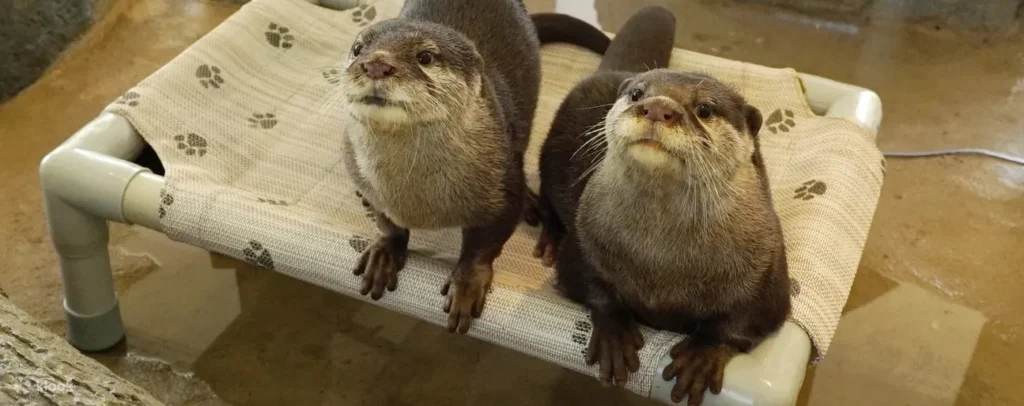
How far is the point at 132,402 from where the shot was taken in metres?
1.22

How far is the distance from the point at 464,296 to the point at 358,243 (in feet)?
0.78

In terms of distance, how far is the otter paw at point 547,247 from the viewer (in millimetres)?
1759

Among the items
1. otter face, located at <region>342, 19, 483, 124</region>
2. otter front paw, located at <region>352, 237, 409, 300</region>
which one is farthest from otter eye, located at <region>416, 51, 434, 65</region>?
otter front paw, located at <region>352, 237, 409, 300</region>

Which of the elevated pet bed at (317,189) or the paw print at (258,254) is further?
the paw print at (258,254)

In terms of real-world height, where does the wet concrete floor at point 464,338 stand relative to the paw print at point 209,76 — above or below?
below

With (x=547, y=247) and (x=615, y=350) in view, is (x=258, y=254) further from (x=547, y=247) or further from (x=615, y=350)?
(x=615, y=350)

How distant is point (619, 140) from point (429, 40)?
0.38 meters

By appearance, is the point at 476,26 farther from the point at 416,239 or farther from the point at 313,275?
the point at 313,275

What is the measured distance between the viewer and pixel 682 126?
3.70ft

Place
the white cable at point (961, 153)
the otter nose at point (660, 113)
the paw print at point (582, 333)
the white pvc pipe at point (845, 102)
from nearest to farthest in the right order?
the otter nose at point (660, 113) → the paw print at point (582, 333) → the white pvc pipe at point (845, 102) → the white cable at point (961, 153)

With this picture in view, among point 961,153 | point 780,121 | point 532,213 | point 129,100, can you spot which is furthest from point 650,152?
point 961,153

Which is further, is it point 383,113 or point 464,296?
point 464,296

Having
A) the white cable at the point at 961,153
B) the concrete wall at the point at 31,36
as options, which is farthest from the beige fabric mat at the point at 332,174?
the concrete wall at the point at 31,36

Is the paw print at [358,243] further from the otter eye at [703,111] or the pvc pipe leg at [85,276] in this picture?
the otter eye at [703,111]
